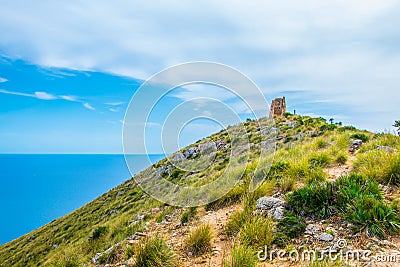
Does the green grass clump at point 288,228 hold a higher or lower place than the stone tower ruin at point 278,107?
lower

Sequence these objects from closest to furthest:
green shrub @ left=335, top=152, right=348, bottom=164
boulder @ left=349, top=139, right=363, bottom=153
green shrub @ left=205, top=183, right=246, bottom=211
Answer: green shrub @ left=205, top=183, right=246, bottom=211, green shrub @ left=335, top=152, right=348, bottom=164, boulder @ left=349, top=139, right=363, bottom=153

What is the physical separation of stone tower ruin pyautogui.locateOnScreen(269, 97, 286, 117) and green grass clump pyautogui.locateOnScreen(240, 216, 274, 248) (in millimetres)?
29561

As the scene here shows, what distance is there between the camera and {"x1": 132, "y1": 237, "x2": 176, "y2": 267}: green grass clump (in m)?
3.90

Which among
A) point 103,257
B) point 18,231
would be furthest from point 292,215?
point 18,231

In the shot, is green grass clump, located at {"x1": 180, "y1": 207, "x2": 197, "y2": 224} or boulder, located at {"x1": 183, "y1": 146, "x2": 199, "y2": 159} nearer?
green grass clump, located at {"x1": 180, "y1": 207, "x2": 197, "y2": 224}

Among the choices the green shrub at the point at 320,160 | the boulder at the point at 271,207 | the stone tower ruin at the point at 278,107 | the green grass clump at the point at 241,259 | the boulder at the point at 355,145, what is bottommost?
the green grass clump at the point at 241,259

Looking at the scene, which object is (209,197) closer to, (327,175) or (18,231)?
(327,175)

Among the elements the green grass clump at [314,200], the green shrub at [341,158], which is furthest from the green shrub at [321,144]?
the green grass clump at [314,200]

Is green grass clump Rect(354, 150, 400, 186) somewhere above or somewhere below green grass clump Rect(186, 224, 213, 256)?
above

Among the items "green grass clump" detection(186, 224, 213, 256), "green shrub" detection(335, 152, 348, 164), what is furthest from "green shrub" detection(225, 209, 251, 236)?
"green shrub" detection(335, 152, 348, 164)

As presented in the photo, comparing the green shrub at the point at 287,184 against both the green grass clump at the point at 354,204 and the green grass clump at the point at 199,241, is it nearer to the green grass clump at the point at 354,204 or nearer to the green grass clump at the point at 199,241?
the green grass clump at the point at 354,204

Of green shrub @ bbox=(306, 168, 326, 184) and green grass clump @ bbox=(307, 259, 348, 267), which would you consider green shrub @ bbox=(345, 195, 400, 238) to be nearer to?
green grass clump @ bbox=(307, 259, 348, 267)

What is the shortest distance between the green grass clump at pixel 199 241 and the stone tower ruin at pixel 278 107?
97.3ft

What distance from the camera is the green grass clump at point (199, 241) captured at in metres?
4.29
